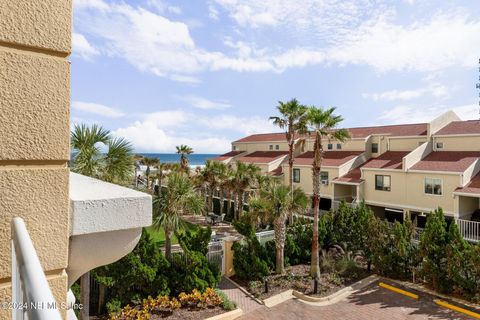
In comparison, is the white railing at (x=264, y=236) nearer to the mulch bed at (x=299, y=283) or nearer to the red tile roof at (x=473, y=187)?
the mulch bed at (x=299, y=283)

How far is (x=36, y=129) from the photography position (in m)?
1.59

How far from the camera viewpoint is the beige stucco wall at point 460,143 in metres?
24.8

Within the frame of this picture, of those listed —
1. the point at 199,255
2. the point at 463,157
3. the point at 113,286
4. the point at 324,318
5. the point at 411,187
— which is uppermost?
the point at 463,157

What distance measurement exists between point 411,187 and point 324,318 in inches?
658

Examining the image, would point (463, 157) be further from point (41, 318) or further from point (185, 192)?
point (41, 318)

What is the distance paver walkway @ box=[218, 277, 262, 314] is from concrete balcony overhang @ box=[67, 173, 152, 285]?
13.0 m

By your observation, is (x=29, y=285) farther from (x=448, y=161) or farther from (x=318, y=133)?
(x=448, y=161)

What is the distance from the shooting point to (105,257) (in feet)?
6.75

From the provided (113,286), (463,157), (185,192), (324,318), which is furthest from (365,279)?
(463,157)

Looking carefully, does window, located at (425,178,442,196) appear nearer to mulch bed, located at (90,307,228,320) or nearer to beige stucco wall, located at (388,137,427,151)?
beige stucco wall, located at (388,137,427,151)

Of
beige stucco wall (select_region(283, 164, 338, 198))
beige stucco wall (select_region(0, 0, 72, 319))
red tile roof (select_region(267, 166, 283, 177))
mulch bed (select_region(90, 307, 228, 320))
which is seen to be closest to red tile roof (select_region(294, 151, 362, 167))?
beige stucco wall (select_region(283, 164, 338, 198))

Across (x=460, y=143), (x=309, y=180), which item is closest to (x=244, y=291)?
(x=309, y=180)

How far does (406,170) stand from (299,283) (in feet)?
49.7

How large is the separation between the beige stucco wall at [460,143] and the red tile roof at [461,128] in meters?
0.51
